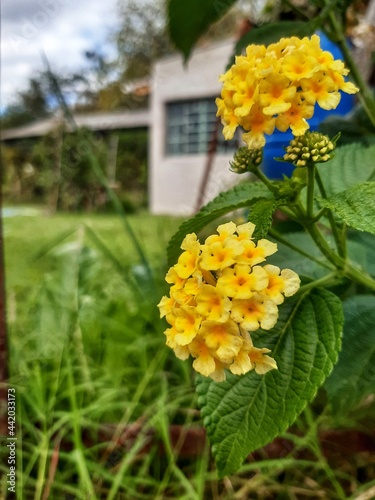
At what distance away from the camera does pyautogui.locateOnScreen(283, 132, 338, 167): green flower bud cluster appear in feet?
1.56

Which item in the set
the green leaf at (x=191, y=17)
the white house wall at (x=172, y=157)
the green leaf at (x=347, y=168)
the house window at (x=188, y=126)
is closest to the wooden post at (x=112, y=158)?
the white house wall at (x=172, y=157)

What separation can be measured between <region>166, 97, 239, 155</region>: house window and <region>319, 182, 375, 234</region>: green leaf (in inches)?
207

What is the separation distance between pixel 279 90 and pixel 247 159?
6 centimetres

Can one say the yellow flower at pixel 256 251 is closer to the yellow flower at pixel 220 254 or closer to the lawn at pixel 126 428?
the yellow flower at pixel 220 254

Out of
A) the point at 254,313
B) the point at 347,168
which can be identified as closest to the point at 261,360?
the point at 254,313

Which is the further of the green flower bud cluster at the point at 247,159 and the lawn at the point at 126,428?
the lawn at the point at 126,428

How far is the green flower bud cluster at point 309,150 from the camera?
0.47 meters

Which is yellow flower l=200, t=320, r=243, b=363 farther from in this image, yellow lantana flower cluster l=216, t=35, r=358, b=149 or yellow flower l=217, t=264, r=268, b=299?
yellow lantana flower cluster l=216, t=35, r=358, b=149

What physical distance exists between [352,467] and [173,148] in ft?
20.1

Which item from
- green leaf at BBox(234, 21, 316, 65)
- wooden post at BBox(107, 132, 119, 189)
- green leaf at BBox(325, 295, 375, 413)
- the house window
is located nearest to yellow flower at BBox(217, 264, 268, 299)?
green leaf at BBox(325, 295, 375, 413)

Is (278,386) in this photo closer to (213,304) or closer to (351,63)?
(213,304)

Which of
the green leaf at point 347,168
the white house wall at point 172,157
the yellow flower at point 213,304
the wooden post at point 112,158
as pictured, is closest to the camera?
the yellow flower at point 213,304

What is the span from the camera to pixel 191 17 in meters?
0.77

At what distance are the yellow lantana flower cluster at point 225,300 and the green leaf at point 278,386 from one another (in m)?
0.07
